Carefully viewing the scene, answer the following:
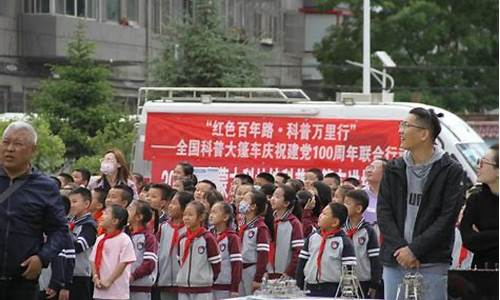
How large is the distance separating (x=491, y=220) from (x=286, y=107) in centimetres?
1193

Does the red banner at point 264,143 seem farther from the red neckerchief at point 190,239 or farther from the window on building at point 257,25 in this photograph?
the window on building at point 257,25

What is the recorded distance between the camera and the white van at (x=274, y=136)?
70.1 ft

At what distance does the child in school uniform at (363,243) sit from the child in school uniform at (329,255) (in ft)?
1.36

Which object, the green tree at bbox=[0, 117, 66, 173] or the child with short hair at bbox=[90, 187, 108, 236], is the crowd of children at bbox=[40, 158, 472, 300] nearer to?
the child with short hair at bbox=[90, 187, 108, 236]

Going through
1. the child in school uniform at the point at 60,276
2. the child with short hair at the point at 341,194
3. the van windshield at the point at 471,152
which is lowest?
the child in school uniform at the point at 60,276

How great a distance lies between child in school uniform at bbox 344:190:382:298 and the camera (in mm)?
13555

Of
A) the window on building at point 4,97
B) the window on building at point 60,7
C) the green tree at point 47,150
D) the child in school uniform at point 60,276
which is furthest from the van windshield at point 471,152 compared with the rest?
the window on building at point 60,7

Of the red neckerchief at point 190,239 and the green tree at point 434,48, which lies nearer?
the red neckerchief at point 190,239

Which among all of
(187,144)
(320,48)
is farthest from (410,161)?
(320,48)

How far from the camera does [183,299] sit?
1373 cm

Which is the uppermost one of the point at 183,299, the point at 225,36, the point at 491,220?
the point at 225,36

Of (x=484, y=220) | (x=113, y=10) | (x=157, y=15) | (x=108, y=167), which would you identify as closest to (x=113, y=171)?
(x=108, y=167)

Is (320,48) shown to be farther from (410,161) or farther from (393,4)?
(410,161)

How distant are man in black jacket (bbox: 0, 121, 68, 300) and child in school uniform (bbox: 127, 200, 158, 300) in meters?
3.48
